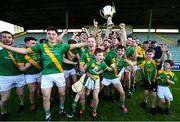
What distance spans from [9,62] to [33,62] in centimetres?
57

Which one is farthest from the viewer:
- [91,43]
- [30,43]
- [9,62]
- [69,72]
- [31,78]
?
[69,72]

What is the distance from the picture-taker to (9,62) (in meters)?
4.70

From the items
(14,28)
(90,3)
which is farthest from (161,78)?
(14,28)

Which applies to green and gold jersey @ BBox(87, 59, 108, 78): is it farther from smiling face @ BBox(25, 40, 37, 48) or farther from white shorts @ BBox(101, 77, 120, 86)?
smiling face @ BBox(25, 40, 37, 48)

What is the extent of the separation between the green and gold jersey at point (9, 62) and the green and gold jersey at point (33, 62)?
0.17m

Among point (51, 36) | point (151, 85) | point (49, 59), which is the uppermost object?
point (51, 36)

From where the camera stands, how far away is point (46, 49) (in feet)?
13.7

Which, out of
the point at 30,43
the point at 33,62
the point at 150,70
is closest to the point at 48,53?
the point at 33,62

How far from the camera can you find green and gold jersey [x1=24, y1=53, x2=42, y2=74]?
484 cm

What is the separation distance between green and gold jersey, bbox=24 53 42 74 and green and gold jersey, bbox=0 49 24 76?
0.17 m

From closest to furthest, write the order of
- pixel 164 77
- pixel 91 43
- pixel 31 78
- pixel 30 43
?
1. pixel 91 43
2. pixel 164 77
3. pixel 30 43
4. pixel 31 78

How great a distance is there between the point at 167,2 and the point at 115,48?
42.8 feet

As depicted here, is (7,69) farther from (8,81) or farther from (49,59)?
(49,59)

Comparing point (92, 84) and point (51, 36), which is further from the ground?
point (51, 36)
